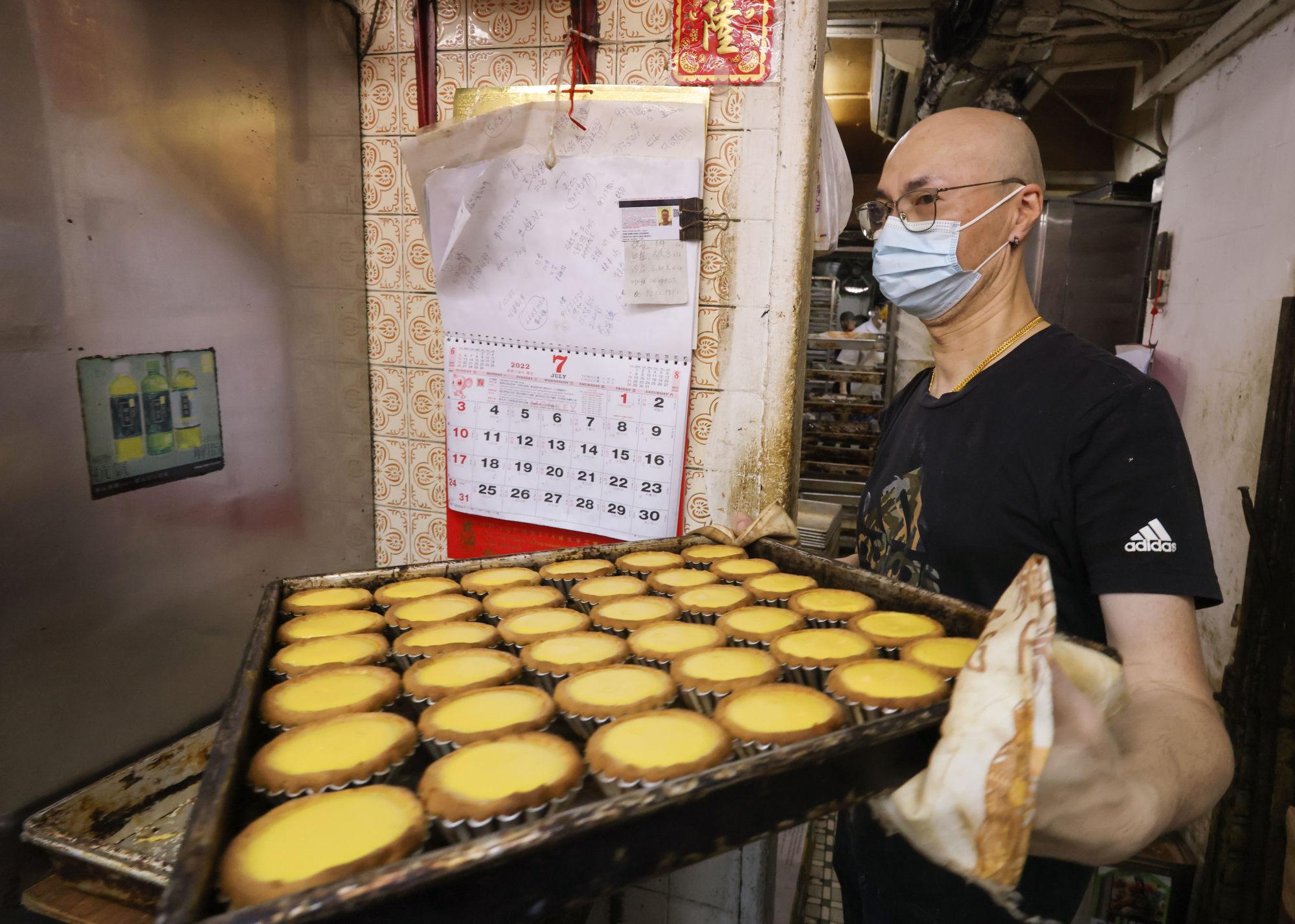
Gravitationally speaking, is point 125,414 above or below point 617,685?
above

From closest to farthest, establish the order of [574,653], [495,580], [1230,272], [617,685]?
[617,685] → [574,653] → [495,580] → [1230,272]

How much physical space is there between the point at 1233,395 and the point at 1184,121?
1737 mm

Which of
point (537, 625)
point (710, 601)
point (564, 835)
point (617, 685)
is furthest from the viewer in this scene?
point (710, 601)

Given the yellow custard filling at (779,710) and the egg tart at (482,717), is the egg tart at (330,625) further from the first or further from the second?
the yellow custard filling at (779,710)

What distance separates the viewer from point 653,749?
3.29 feet

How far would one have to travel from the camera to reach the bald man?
0.92 metres

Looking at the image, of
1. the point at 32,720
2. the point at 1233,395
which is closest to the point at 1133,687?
the point at 32,720

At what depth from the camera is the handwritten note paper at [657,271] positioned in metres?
1.84

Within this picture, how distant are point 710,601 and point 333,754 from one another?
0.78 meters

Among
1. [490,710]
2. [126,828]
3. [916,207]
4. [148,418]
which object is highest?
[916,207]

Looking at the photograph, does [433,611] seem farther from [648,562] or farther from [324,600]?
[648,562]

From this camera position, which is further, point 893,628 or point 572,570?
point 572,570

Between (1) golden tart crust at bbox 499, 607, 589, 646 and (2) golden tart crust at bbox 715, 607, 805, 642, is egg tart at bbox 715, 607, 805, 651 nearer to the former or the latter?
(2) golden tart crust at bbox 715, 607, 805, 642

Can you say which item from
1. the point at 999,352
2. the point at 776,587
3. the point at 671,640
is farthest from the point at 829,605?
the point at 999,352
